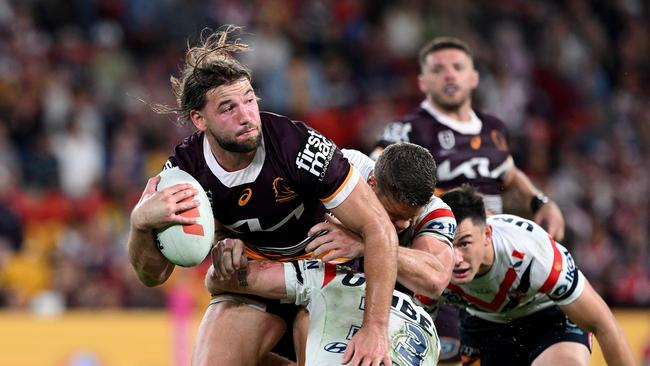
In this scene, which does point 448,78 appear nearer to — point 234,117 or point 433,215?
point 433,215

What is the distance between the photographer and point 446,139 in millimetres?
7176

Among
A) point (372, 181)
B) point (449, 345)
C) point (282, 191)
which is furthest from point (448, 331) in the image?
point (282, 191)

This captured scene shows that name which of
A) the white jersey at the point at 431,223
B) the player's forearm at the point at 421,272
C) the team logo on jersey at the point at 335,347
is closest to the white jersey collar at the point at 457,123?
the white jersey at the point at 431,223

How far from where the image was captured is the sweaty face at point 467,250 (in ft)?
19.0

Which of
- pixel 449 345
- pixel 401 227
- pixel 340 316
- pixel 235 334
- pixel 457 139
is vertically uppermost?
pixel 457 139

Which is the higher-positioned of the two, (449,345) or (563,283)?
(563,283)

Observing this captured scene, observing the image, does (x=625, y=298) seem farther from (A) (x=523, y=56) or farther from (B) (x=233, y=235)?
(B) (x=233, y=235)

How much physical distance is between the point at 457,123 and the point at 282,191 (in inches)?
88.1

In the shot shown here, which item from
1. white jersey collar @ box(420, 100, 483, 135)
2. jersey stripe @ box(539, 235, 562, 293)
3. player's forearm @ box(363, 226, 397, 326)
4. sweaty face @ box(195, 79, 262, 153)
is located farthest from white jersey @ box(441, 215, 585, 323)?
sweaty face @ box(195, 79, 262, 153)

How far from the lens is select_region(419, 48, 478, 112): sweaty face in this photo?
7.29 metres

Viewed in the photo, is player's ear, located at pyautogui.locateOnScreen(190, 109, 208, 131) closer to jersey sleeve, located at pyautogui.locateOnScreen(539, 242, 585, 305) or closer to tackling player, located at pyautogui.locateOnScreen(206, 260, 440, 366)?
tackling player, located at pyautogui.locateOnScreen(206, 260, 440, 366)

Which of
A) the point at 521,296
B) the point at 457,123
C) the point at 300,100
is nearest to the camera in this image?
the point at 521,296

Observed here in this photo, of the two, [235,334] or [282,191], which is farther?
[235,334]

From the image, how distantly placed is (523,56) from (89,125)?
6064 mm
